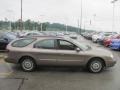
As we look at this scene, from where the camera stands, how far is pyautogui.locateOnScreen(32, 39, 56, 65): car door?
9.22 m

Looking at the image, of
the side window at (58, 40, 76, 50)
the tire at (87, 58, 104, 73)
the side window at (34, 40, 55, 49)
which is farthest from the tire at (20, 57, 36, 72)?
the tire at (87, 58, 104, 73)

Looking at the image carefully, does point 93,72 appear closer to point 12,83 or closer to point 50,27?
point 12,83

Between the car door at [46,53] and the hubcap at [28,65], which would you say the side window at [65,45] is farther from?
the hubcap at [28,65]

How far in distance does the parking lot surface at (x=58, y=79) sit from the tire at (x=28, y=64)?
0.22m

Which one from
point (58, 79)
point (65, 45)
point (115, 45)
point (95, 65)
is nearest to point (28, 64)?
point (65, 45)

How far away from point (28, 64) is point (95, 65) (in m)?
2.77

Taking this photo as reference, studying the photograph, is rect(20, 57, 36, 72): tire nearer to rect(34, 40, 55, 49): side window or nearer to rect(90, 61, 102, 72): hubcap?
rect(34, 40, 55, 49): side window

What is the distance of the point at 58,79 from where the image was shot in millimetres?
8047

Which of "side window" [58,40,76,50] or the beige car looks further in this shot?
"side window" [58,40,76,50]

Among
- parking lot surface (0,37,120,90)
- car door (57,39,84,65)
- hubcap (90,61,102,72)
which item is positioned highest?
car door (57,39,84,65)

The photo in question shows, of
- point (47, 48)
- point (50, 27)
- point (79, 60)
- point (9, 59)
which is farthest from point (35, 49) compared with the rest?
point (50, 27)

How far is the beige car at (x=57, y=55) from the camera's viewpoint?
919 centimetres

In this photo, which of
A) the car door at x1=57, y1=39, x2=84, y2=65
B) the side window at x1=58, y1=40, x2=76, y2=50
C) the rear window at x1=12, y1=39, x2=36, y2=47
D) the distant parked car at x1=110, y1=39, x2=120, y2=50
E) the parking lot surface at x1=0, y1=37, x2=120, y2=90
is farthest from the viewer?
the distant parked car at x1=110, y1=39, x2=120, y2=50

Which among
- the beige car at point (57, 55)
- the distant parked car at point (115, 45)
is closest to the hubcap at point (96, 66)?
the beige car at point (57, 55)
